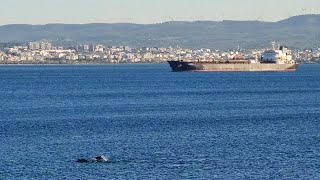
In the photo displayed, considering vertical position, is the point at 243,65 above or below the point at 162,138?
below

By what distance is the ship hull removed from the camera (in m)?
183

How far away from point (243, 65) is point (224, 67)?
11.2 ft

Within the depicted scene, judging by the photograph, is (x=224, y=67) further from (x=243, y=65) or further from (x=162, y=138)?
(x=162, y=138)

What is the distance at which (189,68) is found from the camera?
183 meters

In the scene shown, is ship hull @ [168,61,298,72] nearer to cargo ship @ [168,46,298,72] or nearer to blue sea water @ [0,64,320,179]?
cargo ship @ [168,46,298,72]

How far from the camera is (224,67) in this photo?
188 metres

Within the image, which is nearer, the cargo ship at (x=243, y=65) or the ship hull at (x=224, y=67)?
the ship hull at (x=224, y=67)

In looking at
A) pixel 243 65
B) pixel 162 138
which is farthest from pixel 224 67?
pixel 162 138

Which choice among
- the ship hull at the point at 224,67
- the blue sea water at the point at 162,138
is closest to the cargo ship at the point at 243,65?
the ship hull at the point at 224,67

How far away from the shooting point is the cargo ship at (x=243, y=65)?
183875mm

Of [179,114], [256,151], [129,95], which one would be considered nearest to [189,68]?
[129,95]

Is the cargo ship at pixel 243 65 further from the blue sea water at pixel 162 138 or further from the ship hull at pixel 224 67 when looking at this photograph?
the blue sea water at pixel 162 138

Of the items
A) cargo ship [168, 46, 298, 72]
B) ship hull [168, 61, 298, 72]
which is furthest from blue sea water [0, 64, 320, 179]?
cargo ship [168, 46, 298, 72]

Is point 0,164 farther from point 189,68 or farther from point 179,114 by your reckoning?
point 189,68
